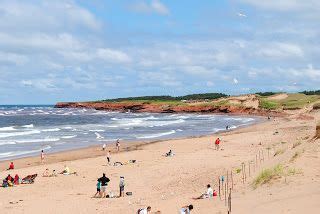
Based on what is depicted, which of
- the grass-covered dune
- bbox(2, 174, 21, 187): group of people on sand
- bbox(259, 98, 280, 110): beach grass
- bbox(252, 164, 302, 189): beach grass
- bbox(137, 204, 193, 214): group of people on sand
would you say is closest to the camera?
bbox(137, 204, 193, 214): group of people on sand

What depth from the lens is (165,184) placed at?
24.1 metres

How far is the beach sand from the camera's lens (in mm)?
14965

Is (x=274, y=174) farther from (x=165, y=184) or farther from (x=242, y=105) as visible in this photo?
(x=242, y=105)

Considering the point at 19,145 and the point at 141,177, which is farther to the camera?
the point at 19,145

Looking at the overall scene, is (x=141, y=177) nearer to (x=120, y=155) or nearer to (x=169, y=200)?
(x=169, y=200)

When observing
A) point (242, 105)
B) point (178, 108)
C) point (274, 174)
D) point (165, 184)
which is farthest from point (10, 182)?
point (178, 108)

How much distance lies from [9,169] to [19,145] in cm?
1707

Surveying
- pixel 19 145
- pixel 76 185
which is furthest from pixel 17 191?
pixel 19 145

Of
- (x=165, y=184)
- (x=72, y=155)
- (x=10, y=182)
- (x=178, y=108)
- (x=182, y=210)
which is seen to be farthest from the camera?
(x=178, y=108)

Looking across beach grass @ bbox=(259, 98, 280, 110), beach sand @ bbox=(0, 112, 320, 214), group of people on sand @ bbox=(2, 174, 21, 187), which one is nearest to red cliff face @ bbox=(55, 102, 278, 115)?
beach grass @ bbox=(259, 98, 280, 110)

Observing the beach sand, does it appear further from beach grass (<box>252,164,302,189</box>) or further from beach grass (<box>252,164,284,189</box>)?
beach grass (<box>252,164,284,189</box>)

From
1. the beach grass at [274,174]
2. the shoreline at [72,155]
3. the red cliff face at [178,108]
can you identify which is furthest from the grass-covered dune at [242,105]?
the beach grass at [274,174]

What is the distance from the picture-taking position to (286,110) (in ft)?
366

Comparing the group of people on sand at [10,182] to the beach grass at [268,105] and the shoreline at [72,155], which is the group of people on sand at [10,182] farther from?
the beach grass at [268,105]
